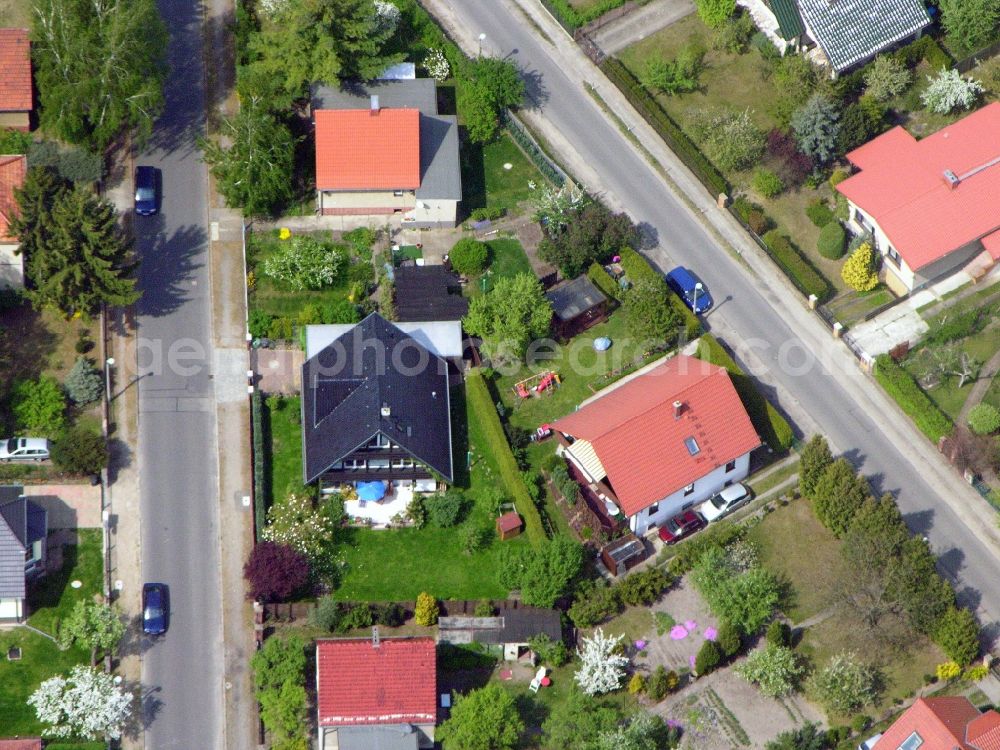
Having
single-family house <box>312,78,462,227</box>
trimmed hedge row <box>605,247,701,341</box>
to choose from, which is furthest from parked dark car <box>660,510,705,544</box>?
single-family house <box>312,78,462,227</box>

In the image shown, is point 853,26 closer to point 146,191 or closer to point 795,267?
point 795,267

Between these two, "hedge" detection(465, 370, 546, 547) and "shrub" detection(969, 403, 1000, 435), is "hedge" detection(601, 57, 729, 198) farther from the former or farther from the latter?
"shrub" detection(969, 403, 1000, 435)

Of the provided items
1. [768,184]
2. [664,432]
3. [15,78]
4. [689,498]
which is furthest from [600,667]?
[15,78]

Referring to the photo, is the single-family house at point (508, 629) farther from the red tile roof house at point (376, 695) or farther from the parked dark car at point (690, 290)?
the parked dark car at point (690, 290)

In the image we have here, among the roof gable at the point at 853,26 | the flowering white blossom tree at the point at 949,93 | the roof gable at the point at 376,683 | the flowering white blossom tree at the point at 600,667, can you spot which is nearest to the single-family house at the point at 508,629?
the flowering white blossom tree at the point at 600,667

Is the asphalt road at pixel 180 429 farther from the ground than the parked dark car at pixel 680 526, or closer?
farther from the ground
